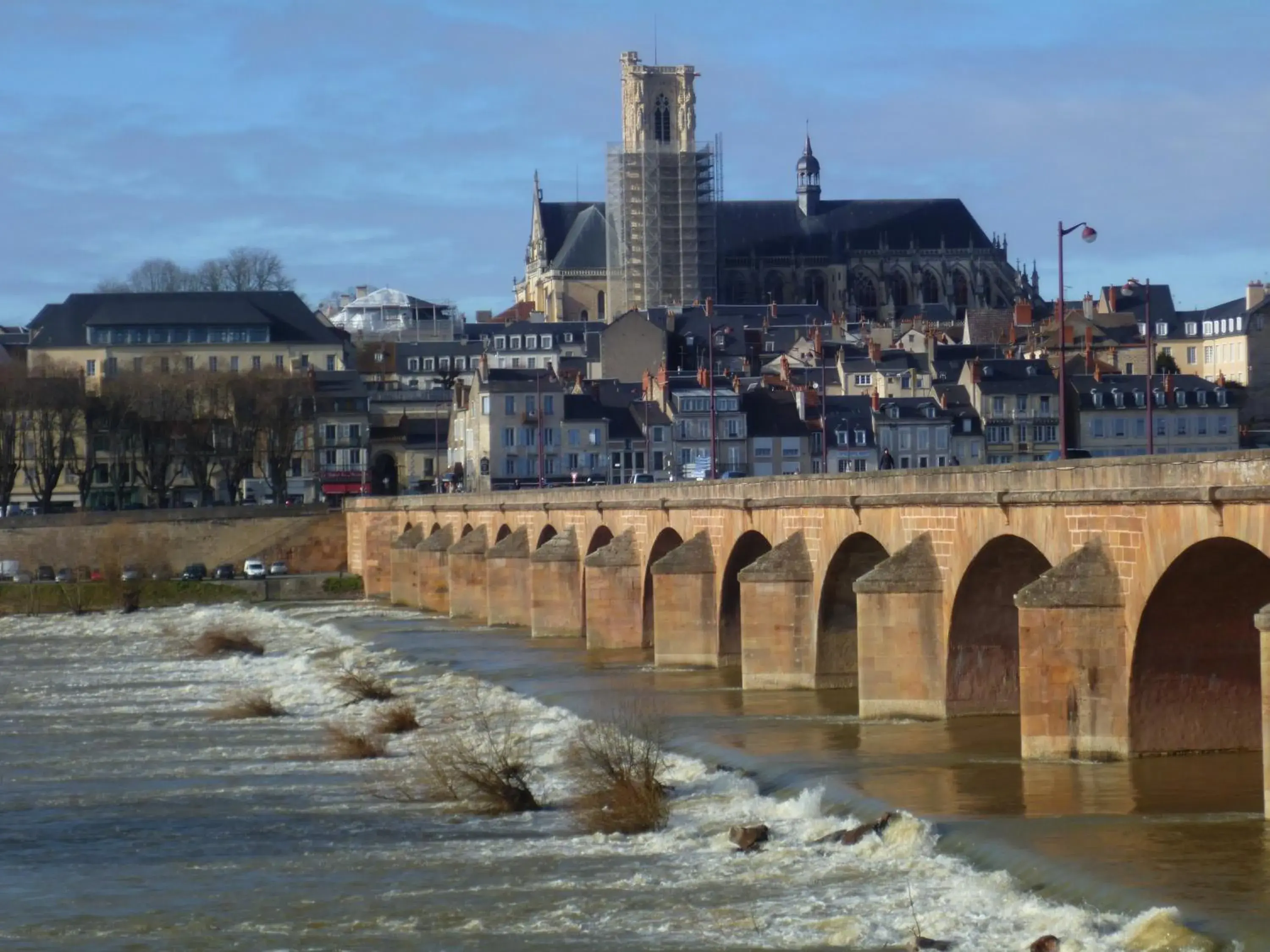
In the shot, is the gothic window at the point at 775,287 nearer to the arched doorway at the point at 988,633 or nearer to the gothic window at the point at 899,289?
the gothic window at the point at 899,289

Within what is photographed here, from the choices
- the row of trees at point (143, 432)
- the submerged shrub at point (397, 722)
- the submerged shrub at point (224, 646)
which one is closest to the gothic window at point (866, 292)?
the row of trees at point (143, 432)

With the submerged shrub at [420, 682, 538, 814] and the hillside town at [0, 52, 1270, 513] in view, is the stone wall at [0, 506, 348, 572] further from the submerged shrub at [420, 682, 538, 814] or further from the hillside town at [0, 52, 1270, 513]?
the submerged shrub at [420, 682, 538, 814]

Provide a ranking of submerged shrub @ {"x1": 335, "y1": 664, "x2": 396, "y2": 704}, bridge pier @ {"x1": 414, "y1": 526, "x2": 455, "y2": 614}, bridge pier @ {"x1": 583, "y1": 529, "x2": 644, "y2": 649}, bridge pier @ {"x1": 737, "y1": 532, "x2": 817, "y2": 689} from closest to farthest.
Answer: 1. bridge pier @ {"x1": 737, "y1": 532, "x2": 817, "y2": 689}
2. submerged shrub @ {"x1": 335, "y1": 664, "x2": 396, "y2": 704}
3. bridge pier @ {"x1": 583, "y1": 529, "x2": 644, "y2": 649}
4. bridge pier @ {"x1": 414, "y1": 526, "x2": 455, "y2": 614}

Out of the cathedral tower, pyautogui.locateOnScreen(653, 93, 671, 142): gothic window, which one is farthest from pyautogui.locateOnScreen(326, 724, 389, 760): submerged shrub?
pyautogui.locateOnScreen(653, 93, 671, 142): gothic window

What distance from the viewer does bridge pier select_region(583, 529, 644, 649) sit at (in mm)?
48344

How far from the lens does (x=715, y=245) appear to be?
160 m

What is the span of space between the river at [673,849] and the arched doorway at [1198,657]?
1.39ft

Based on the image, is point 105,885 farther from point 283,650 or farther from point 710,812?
point 283,650

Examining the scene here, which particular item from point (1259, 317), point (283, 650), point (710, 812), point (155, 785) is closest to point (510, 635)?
point (283, 650)

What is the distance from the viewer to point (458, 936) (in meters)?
19.8

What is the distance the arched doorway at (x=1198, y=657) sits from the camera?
24531 millimetres

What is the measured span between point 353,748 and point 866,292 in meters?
146

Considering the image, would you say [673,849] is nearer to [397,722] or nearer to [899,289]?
[397,722]

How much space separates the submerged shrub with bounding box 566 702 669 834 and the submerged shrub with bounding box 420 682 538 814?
0.69 m
